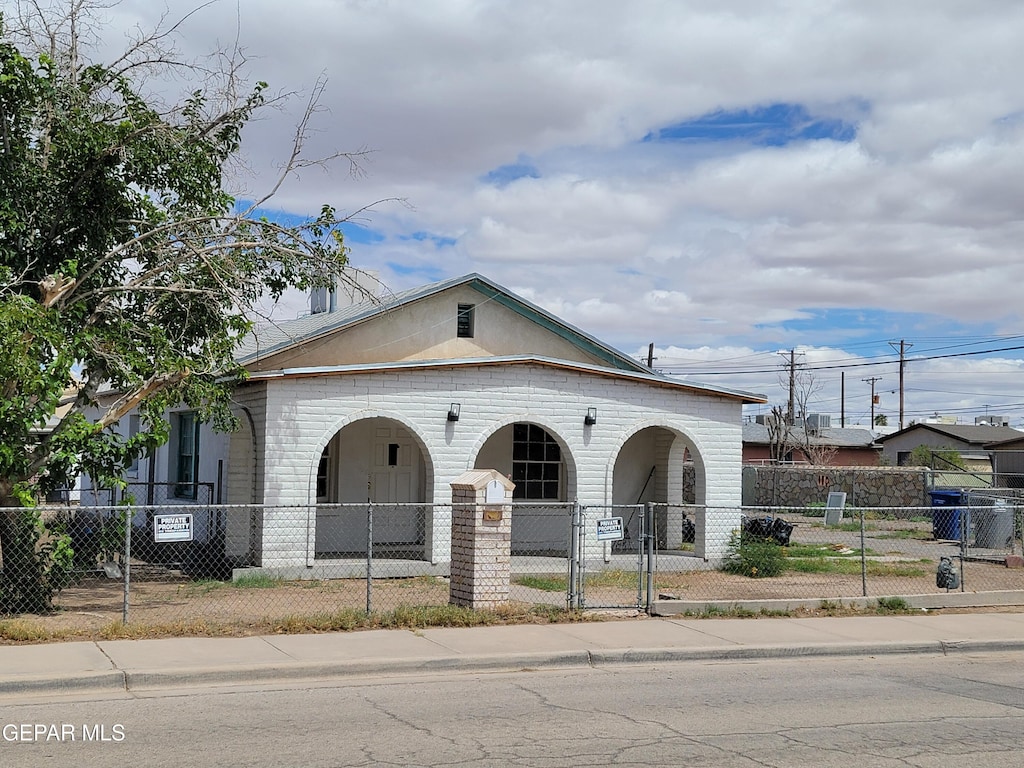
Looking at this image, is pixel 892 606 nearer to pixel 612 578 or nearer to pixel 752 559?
pixel 752 559

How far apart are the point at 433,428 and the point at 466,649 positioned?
6.96 metres

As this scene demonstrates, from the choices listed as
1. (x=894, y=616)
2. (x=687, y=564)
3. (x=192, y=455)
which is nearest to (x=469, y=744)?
(x=894, y=616)

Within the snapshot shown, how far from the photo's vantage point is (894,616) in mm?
14852

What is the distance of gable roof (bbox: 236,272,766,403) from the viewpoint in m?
18.0

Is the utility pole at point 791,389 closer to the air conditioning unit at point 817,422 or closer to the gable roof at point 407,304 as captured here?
the air conditioning unit at point 817,422

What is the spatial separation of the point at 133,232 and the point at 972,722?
11.4 meters

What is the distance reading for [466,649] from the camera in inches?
450

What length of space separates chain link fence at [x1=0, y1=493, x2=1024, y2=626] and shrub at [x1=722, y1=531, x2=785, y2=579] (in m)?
0.02

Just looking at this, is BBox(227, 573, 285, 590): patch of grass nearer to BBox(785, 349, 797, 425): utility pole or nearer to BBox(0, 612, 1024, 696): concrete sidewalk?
BBox(0, 612, 1024, 696): concrete sidewalk

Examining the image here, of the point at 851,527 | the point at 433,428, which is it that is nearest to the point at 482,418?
the point at 433,428

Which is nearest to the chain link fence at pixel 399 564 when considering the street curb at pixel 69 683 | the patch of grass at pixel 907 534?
the street curb at pixel 69 683

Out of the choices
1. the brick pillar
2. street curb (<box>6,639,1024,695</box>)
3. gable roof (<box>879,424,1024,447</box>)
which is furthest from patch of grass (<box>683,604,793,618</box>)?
gable roof (<box>879,424,1024,447</box>)

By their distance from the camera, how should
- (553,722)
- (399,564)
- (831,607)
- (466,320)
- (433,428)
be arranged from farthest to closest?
(466,320) < (433,428) < (399,564) < (831,607) < (553,722)

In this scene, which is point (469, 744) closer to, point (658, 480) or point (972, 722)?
point (972, 722)
